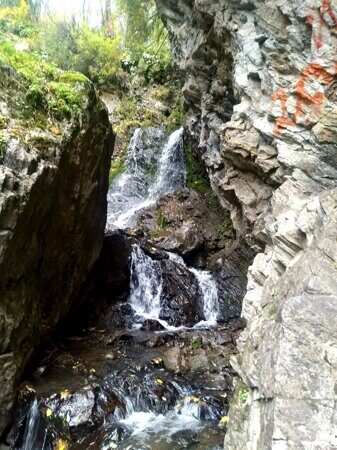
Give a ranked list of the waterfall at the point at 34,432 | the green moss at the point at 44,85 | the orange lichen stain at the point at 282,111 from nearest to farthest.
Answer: the waterfall at the point at 34,432
the green moss at the point at 44,85
the orange lichen stain at the point at 282,111

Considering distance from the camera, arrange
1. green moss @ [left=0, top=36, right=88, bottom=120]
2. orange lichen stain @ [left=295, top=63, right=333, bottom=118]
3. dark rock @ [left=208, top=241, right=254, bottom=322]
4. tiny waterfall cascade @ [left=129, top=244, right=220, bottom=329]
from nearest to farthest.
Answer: orange lichen stain @ [left=295, top=63, right=333, bottom=118]
green moss @ [left=0, top=36, right=88, bottom=120]
tiny waterfall cascade @ [left=129, top=244, right=220, bottom=329]
dark rock @ [left=208, top=241, right=254, bottom=322]

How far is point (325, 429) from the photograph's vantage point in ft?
10.3

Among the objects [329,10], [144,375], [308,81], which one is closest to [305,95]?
[308,81]

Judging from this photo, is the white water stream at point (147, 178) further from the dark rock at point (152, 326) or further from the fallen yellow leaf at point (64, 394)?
the fallen yellow leaf at point (64, 394)

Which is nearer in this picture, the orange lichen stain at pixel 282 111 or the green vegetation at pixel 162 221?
the orange lichen stain at pixel 282 111

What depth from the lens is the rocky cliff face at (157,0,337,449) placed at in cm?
349

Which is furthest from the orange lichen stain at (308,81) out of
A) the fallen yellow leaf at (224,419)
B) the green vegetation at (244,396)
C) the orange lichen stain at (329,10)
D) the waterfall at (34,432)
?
the waterfall at (34,432)

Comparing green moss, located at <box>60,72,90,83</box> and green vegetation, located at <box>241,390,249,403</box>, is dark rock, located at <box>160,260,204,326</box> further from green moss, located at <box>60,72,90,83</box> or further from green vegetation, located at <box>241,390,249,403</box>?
green moss, located at <box>60,72,90,83</box>

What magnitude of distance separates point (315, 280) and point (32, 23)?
27317 millimetres

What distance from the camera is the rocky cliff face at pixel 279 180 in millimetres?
3490

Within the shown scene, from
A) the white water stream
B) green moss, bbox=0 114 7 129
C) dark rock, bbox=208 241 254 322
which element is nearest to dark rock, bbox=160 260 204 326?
the white water stream

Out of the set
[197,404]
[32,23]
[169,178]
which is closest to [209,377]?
Result: [197,404]

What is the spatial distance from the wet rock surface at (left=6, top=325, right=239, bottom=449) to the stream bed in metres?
0.02

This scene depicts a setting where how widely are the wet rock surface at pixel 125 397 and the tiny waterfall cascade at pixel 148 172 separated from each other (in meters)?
8.94
